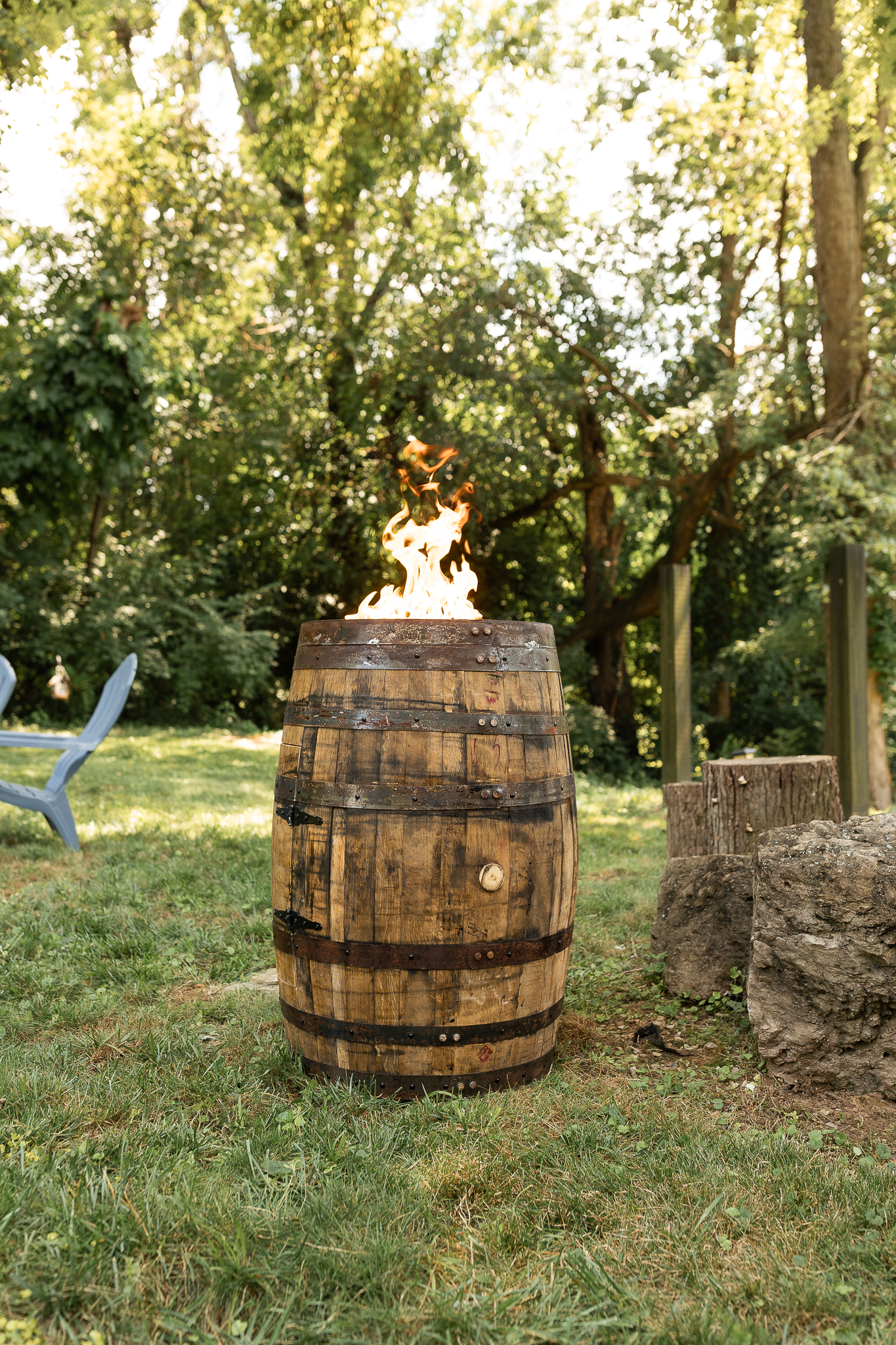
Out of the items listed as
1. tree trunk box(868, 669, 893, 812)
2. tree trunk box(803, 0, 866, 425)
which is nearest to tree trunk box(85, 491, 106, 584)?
tree trunk box(803, 0, 866, 425)

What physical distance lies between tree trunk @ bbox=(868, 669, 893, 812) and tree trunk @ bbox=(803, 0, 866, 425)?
9.32 ft

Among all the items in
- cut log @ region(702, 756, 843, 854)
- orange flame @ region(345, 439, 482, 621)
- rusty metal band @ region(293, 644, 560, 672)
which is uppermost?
orange flame @ region(345, 439, 482, 621)

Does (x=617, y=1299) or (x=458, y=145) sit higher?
(x=458, y=145)

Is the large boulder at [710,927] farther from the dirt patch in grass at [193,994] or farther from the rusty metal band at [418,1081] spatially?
the dirt patch in grass at [193,994]

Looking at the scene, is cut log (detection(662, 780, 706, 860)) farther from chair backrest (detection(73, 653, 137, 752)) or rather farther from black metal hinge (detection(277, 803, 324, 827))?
chair backrest (detection(73, 653, 137, 752))

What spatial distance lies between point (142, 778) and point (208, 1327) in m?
7.33

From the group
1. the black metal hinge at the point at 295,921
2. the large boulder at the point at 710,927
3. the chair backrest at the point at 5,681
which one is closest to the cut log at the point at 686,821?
the large boulder at the point at 710,927

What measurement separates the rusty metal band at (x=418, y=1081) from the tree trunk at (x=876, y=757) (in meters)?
7.88

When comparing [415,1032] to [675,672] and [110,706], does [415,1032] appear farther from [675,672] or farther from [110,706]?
[675,672]

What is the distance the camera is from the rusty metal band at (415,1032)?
2.74m

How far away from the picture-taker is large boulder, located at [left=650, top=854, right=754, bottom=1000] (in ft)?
11.8

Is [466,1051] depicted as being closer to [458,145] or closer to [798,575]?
[798,575]

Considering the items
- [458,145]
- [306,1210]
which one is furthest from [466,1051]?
[458,145]

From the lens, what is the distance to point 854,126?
1109cm
